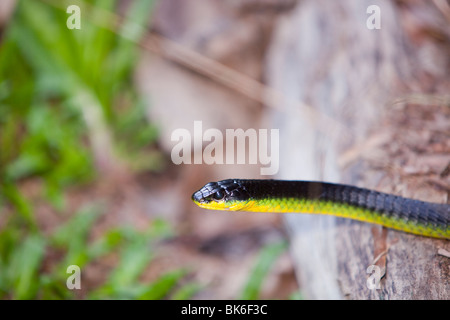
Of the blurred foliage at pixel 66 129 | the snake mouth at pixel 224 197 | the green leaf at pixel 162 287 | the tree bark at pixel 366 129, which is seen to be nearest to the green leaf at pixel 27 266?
the blurred foliage at pixel 66 129

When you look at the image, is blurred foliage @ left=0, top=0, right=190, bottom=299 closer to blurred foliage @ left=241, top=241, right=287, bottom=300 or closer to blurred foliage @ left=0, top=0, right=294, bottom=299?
blurred foliage @ left=0, top=0, right=294, bottom=299

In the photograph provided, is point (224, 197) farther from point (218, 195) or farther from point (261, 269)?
point (261, 269)

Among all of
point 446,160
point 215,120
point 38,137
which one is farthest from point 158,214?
point 446,160

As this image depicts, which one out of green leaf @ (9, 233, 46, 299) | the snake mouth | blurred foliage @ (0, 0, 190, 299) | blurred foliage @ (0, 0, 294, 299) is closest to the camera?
the snake mouth

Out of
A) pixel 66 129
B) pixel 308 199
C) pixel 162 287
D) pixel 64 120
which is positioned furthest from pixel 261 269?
pixel 64 120

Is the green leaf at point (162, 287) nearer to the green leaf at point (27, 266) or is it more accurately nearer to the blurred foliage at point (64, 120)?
the blurred foliage at point (64, 120)

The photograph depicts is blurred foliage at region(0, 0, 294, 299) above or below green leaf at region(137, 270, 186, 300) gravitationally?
above

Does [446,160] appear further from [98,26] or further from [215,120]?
[98,26]

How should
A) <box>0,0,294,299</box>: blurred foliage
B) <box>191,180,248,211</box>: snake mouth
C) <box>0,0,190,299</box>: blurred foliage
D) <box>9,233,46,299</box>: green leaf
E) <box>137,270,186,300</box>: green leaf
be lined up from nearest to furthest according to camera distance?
1. <box>191,180,248,211</box>: snake mouth
2. <box>137,270,186,300</box>: green leaf
3. <box>9,233,46,299</box>: green leaf
4. <box>0,0,294,299</box>: blurred foliage
5. <box>0,0,190,299</box>: blurred foliage

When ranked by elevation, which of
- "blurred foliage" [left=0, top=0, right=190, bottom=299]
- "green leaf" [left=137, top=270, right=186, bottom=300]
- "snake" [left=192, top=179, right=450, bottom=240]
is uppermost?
"blurred foliage" [left=0, top=0, right=190, bottom=299]

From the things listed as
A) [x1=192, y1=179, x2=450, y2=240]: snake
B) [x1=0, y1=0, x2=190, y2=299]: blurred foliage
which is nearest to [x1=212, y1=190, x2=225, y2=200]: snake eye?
[x1=192, y1=179, x2=450, y2=240]: snake
